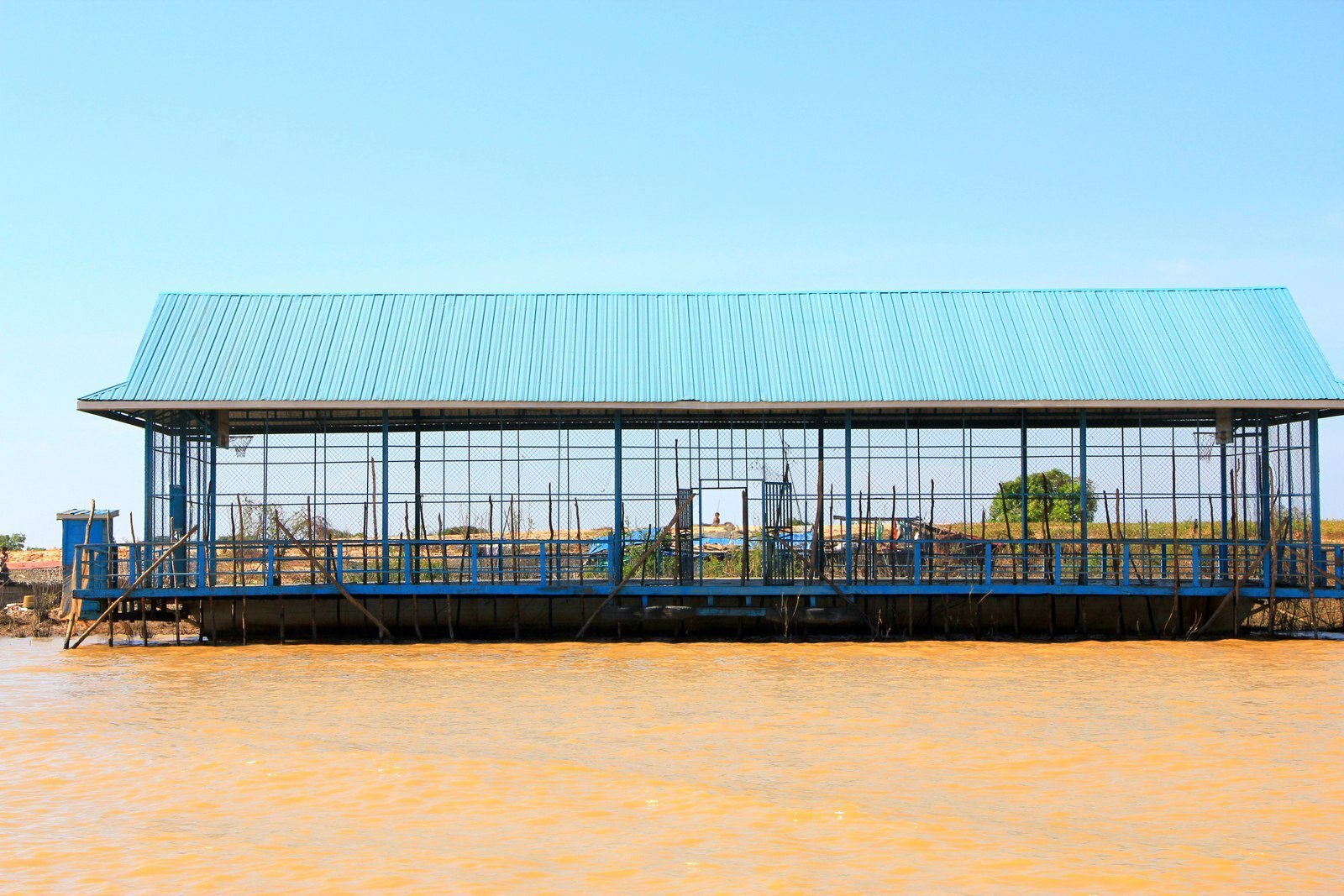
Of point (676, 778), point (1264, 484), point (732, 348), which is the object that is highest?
point (732, 348)

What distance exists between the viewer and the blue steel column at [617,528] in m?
26.4

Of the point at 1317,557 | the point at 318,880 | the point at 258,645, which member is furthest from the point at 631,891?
the point at 1317,557

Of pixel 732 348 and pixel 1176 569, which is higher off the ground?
pixel 732 348

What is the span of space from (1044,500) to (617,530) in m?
8.42

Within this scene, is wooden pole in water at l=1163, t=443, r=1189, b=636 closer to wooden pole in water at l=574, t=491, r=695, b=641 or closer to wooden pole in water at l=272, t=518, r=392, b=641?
wooden pole in water at l=574, t=491, r=695, b=641

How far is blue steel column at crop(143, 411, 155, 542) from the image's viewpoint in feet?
87.2

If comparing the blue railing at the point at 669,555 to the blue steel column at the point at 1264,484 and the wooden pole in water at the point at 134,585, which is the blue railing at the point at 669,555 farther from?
the blue steel column at the point at 1264,484

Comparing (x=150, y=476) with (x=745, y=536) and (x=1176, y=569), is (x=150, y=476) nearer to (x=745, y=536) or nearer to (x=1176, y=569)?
(x=745, y=536)

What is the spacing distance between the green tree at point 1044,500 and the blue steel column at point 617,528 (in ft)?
24.6

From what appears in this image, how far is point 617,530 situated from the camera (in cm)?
2692

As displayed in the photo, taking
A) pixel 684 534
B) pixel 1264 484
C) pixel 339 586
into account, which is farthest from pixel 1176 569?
pixel 339 586

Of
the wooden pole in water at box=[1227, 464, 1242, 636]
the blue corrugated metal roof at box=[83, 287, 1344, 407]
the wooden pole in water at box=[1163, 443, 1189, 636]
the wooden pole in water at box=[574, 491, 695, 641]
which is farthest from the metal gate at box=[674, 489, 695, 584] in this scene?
the wooden pole in water at box=[1227, 464, 1242, 636]

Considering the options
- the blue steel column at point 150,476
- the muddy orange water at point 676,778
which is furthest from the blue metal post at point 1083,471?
the blue steel column at point 150,476

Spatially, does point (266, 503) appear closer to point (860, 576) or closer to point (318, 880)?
point (860, 576)
